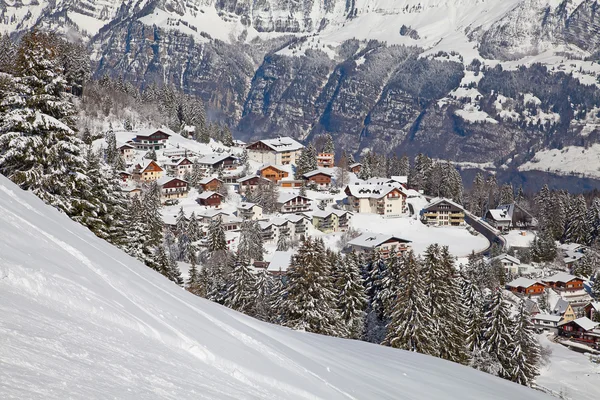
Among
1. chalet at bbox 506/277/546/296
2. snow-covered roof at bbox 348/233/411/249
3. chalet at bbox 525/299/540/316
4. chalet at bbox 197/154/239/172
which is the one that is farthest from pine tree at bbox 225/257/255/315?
chalet at bbox 197/154/239/172

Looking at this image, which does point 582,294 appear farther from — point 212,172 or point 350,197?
point 212,172

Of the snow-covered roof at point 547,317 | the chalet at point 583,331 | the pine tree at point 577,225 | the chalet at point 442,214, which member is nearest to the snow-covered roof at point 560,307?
the snow-covered roof at point 547,317

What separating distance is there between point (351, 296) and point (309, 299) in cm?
582

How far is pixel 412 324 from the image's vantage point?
22938 millimetres

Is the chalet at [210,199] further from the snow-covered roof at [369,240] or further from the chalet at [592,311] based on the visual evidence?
the chalet at [592,311]

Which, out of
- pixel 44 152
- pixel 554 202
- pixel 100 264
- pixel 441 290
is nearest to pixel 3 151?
pixel 44 152

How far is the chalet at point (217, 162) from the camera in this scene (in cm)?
7519

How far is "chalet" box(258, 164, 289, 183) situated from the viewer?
7469 cm

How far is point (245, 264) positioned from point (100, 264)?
25.7 m

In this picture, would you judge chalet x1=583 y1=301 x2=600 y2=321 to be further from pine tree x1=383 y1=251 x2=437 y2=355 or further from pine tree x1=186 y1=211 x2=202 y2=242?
pine tree x1=186 y1=211 x2=202 y2=242

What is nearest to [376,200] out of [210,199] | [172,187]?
[210,199]

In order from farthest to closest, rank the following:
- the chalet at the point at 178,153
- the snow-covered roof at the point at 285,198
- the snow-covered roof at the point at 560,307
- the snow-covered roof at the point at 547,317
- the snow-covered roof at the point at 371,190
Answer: the chalet at the point at 178,153
the snow-covered roof at the point at 371,190
the snow-covered roof at the point at 285,198
the snow-covered roof at the point at 560,307
the snow-covered roof at the point at 547,317

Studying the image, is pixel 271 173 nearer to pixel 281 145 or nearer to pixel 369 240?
pixel 281 145

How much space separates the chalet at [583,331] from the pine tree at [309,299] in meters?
29.4
